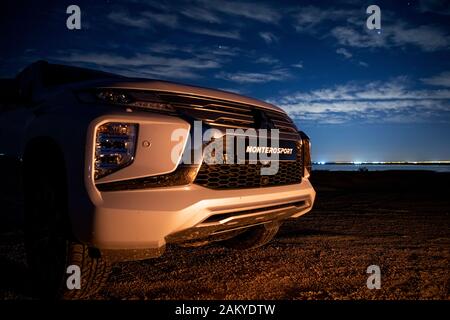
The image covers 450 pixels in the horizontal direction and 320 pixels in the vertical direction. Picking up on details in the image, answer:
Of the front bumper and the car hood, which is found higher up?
the car hood

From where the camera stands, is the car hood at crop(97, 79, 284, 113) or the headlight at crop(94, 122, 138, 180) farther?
the car hood at crop(97, 79, 284, 113)

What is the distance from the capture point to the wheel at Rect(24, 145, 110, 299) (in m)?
2.13

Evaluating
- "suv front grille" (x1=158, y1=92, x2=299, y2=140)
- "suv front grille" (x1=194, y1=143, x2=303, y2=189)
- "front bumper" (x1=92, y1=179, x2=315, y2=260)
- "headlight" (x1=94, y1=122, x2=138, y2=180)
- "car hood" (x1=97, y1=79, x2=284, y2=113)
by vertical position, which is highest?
"car hood" (x1=97, y1=79, x2=284, y2=113)

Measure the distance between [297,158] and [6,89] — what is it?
8.50ft

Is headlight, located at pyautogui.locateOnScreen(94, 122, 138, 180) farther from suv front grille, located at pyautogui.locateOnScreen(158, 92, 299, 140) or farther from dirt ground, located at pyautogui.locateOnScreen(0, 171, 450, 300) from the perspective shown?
dirt ground, located at pyautogui.locateOnScreen(0, 171, 450, 300)

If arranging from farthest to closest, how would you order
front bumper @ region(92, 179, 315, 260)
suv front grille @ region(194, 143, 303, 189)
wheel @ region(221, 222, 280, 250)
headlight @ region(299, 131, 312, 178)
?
wheel @ region(221, 222, 280, 250) < headlight @ region(299, 131, 312, 178) < suv front grille @ region(194, 143, 303, 189) < front bumper @ region(92, 179, 315, 260)

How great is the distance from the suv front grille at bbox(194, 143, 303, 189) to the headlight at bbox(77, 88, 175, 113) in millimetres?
464

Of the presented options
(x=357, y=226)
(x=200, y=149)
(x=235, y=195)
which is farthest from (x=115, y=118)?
(x=357, y=226)

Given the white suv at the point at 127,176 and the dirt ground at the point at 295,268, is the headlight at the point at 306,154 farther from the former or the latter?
the dirt ground at the point at 295,268

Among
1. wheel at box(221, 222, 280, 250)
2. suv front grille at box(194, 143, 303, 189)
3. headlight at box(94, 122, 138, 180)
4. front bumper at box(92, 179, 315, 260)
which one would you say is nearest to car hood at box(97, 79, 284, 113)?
headlight at box(94, 122, 138, 180)

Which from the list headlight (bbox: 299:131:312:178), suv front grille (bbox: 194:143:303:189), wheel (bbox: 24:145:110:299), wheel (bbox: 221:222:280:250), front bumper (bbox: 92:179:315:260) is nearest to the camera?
front bumper (bbox: 92:179:315:260)

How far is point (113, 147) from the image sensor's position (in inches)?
79.4
